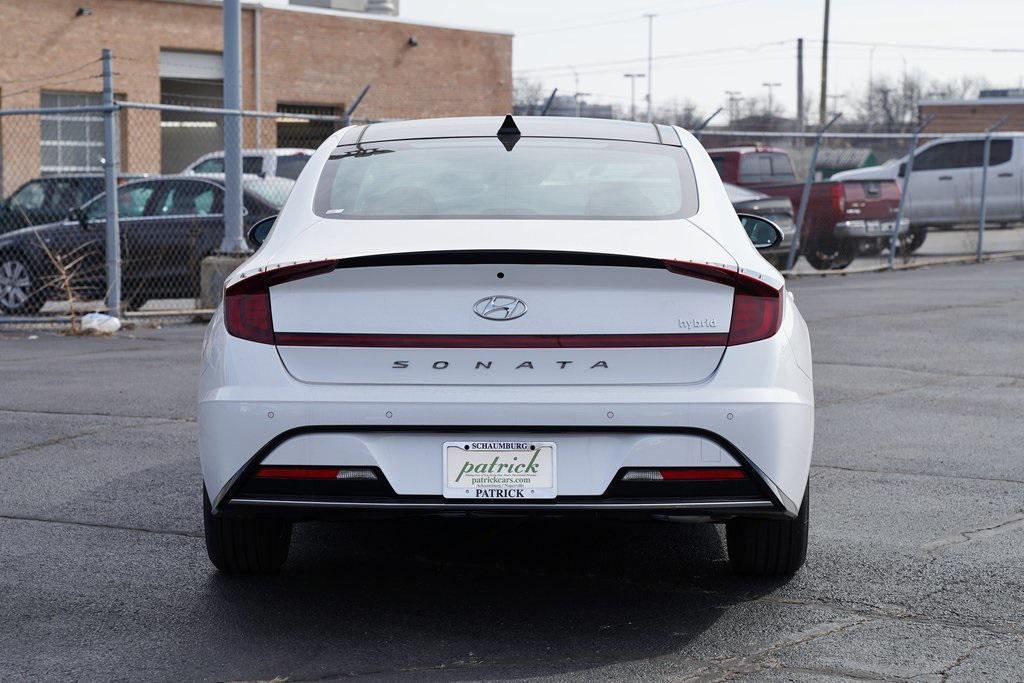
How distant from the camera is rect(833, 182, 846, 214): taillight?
20.2 metres

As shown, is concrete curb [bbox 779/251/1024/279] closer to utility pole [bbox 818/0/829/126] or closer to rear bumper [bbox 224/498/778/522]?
rear bumper [bbox 224/498/778/522]

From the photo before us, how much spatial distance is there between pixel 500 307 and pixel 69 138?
1182 inches

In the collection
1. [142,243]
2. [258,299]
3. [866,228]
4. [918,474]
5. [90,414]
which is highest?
[258,299]

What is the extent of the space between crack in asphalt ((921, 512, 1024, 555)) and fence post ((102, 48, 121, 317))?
907 centimetres

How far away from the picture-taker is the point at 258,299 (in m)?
4.39

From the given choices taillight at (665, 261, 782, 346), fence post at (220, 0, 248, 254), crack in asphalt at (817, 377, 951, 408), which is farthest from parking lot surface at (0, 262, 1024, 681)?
fence post at (220, 0, 248, 254)

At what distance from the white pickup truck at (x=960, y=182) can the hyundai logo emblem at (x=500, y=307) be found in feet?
70.2

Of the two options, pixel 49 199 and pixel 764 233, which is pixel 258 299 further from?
pixel 49 199

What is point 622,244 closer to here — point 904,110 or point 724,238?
point 724,238

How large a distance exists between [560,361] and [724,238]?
2.50 feet

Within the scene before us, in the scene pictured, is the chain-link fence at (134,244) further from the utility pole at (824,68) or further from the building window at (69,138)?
the utility pole at (824,68)

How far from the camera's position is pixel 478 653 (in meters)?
4.21

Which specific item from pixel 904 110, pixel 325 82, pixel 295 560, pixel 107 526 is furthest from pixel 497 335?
pixel 904 110

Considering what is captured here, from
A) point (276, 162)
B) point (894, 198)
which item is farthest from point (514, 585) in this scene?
point (894, 198)
